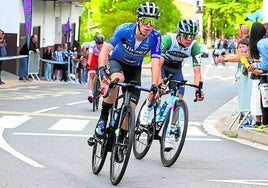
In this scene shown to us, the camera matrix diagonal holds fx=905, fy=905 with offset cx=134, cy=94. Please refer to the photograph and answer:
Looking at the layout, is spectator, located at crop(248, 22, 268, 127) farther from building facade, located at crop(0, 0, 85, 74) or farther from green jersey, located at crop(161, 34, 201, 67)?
building facade, located at crop(0, 0, 85, 74)

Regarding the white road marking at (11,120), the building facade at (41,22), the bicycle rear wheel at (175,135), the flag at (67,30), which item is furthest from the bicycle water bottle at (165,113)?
the flag at (67,30)

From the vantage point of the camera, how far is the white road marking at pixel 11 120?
664 inches

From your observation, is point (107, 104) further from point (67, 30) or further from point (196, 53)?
point (67, 30)

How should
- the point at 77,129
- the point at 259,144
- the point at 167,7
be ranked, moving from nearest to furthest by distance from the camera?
the point at 259,144 → the point at 77,129 → the point at 167,7

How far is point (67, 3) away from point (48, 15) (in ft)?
19.1

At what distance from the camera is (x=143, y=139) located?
39.8 ft

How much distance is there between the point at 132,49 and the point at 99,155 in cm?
132

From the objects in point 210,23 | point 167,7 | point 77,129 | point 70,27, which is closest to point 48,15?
point 70,27

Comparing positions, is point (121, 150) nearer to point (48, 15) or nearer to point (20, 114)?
point (20, 114)

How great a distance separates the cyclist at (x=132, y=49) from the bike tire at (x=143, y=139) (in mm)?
1097

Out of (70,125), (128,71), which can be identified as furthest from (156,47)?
(70,125)

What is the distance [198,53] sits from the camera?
12422 mm

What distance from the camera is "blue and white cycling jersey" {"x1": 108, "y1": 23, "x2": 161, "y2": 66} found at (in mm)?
10688

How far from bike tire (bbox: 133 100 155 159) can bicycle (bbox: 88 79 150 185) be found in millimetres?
1266
